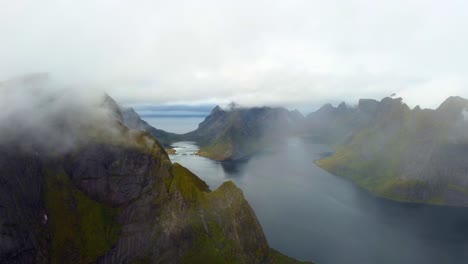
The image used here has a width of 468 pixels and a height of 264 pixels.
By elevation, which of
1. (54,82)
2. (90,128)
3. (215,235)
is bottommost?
(215,235)

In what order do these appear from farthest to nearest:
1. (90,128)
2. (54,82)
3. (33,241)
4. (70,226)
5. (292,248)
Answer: (292,248) → (54,82) → (90,128) → (70,226) → (33,241)

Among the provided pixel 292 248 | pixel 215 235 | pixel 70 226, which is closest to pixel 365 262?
pixel 292 248

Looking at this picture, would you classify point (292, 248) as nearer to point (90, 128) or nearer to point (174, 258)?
point (174, 258)

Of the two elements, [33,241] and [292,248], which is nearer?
[33,241]

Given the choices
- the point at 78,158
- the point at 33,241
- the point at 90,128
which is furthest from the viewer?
the point at 90,128

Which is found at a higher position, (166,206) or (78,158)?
(78,158)

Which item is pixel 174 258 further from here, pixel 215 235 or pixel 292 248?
pixel 292 248
